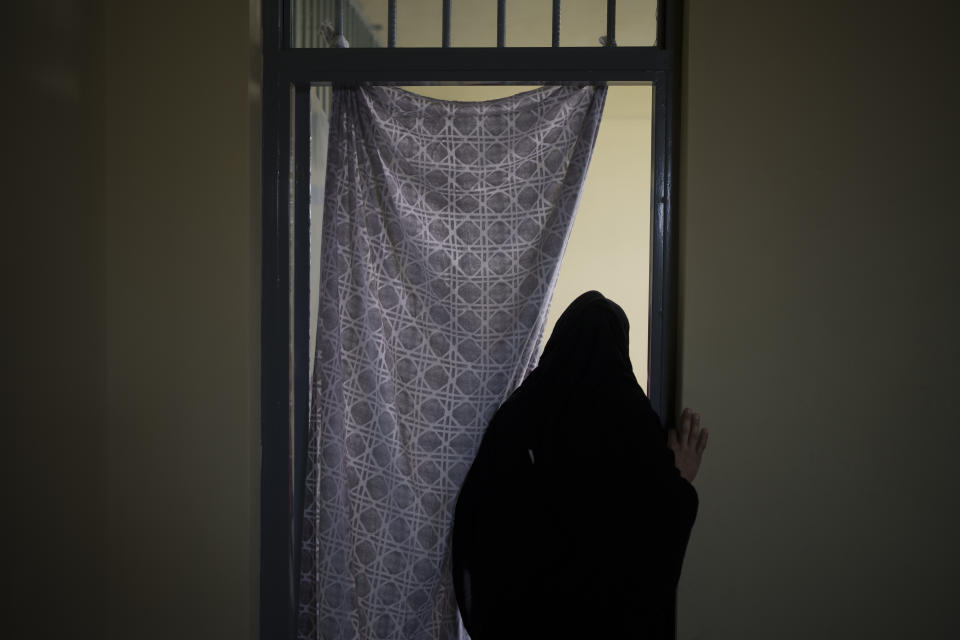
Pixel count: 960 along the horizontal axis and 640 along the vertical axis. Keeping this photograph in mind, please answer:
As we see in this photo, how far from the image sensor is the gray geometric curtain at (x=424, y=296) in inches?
66.5

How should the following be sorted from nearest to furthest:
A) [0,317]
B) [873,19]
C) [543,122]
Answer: [0,317] < [873,19] < [543,122]

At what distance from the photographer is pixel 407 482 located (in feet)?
5.60

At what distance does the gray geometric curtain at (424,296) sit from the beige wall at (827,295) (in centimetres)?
34

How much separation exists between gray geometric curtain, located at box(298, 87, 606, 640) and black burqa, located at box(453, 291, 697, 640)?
9.0 inches

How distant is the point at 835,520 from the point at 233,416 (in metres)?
1.47

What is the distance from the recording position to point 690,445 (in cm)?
156

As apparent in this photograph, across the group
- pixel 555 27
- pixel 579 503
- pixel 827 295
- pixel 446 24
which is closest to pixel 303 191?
pixel 446 24

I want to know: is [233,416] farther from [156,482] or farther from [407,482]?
[407,482]

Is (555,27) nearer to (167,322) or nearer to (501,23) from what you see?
(501,23)

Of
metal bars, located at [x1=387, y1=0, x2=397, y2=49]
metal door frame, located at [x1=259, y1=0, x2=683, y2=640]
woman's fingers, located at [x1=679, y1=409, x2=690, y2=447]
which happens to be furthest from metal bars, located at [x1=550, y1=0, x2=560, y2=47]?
woman's fingers, located at [x1=679, y1=409, x2=690, y2=447]

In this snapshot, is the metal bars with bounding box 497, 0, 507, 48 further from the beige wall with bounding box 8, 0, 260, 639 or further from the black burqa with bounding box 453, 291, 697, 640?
the black burqa with bounding box 453, 291, 697, 640

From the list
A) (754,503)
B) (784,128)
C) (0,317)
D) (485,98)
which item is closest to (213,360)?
(0,317)

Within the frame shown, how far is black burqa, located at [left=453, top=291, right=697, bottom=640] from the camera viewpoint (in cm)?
134

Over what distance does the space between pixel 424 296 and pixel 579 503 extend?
2.13 feet
